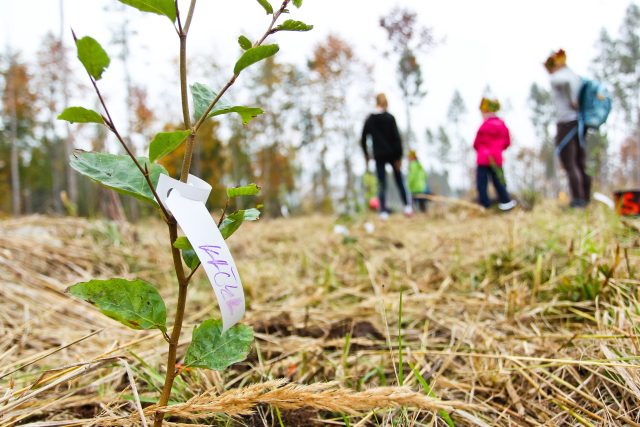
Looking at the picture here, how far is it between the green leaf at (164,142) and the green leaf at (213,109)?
0.07 m

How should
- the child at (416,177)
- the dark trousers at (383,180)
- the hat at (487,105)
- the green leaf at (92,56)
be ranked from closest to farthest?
the green leaf at (92,56) < the hat at (487,105) < the dark trousers at (383,180) < the child at (416,177)

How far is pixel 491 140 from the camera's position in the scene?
424 cm

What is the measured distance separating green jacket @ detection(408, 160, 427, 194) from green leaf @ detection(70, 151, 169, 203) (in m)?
8.03

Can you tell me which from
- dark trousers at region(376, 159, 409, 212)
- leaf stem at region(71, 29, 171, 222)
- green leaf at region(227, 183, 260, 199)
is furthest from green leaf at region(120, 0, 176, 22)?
dark trousers at region(376, 159, 409, 212)

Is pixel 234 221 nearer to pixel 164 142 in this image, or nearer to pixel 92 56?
pixel 164 142

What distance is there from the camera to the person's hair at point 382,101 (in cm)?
534

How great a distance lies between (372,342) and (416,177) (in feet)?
24.8

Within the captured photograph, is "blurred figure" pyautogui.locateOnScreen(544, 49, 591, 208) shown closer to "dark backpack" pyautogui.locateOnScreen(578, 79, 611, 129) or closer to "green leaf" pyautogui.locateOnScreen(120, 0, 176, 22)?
"dark backpack" pyautogui.locateOnScreen(578, 79, 611, 129)

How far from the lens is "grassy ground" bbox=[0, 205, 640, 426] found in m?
0.66

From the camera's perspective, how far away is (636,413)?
68 cm

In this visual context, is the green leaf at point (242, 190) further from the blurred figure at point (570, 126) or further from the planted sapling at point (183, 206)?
the blurred figure at point (570, 126)

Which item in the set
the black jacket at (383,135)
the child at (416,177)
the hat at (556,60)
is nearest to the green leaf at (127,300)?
the hat at (556,60)

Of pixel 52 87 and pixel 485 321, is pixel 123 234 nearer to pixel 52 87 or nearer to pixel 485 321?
pixel 485 321

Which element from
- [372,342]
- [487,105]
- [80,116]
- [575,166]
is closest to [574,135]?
[575,166]
